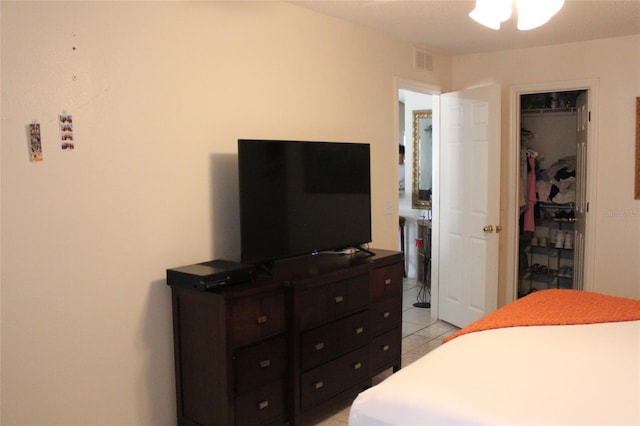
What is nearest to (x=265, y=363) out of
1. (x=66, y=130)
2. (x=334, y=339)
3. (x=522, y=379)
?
(x=334, y=339)

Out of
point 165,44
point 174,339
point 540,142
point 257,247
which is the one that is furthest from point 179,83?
point 540,142

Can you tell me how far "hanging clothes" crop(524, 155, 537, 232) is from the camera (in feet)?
17.6

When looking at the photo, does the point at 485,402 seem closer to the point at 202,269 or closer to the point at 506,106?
the point at 202,269

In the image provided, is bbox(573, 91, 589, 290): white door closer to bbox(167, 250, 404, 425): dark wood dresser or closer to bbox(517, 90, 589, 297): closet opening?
bbox(517, 90, 589, 297): closet opening

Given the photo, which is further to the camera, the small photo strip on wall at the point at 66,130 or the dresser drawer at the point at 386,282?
the dresser drawer at the point at 386,282

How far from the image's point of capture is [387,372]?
3.81m

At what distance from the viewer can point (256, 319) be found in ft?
8.59

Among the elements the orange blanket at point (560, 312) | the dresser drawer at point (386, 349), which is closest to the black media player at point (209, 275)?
the orange blanket at point (560, 312)

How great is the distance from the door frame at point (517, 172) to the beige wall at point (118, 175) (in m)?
2.25

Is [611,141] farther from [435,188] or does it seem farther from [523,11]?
[523,11]

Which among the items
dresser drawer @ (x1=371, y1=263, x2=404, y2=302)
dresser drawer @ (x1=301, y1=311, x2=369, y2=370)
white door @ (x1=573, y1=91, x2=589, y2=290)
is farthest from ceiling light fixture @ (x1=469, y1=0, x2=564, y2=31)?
white door @ (x1=573, y1=91, x2=589, y2=290)

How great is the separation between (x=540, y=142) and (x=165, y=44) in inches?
166

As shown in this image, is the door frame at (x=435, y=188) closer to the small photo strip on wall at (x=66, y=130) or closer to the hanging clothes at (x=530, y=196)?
the hanging clothes at (x=530, y=196)

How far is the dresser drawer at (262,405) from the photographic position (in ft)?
8.48
